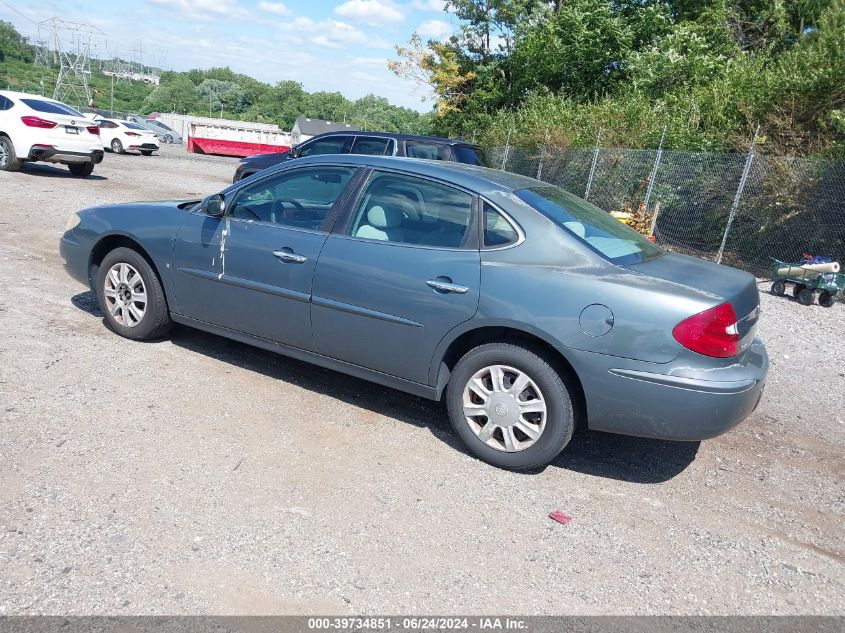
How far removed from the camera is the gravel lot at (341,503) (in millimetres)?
2775

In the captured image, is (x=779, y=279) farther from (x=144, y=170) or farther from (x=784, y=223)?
(x=144, y=170)

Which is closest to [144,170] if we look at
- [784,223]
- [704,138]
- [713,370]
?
[704,138]

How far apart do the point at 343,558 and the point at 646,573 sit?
1.36m

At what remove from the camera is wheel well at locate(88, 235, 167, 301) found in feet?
16.9

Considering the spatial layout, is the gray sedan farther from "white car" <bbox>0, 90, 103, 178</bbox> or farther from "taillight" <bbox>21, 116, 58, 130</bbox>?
"taillight" <bbox>21, 116, 58, 130</bbox>

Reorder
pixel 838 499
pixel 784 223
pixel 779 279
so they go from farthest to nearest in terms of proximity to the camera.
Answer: pixel 784 223 → pixel 779 279 → pixel 838 499

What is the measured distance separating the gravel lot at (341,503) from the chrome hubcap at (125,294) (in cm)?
20

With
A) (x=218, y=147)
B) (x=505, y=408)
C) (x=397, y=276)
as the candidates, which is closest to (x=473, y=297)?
(x=397, y=276)

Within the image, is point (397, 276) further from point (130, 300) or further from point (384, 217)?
point (130, 300)

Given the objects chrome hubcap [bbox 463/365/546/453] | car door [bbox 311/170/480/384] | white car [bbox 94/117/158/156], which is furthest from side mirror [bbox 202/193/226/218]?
white car [bbox 94/117/158/156]

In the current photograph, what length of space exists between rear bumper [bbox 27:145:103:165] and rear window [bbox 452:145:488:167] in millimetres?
9025

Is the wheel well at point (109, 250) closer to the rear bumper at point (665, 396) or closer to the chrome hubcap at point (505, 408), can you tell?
the chrome hubcap at point (505, 408)

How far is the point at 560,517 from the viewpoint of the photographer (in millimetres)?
3451

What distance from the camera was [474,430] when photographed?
155 inches
